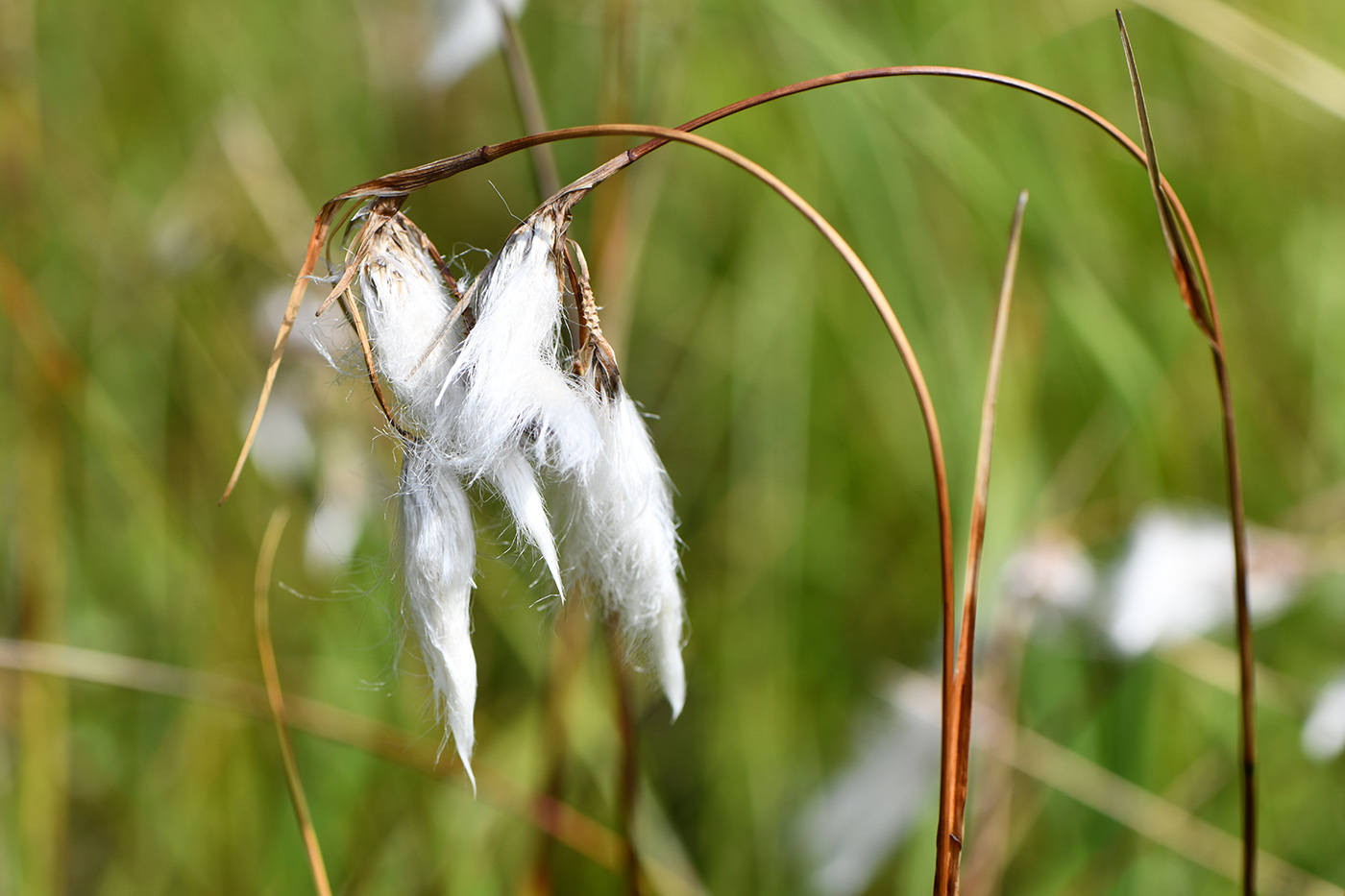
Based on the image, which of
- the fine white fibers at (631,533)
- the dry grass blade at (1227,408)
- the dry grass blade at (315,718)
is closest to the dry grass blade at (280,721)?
the dry grass blade at (315,718)

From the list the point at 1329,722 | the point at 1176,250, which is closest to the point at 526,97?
the point at 1176,250

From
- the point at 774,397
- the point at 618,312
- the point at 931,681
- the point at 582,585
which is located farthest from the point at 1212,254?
the point at 582,585

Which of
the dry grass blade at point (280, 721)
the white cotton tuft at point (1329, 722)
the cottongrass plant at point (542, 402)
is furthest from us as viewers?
the white cotton tuft at point (1329, 722)

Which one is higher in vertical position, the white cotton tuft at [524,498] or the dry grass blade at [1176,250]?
the dry grass blade at [1176,250]

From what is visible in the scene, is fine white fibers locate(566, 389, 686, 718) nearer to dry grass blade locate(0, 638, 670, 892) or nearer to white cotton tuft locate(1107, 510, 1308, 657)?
dry grass blade locate(0, 638, 670, 892)

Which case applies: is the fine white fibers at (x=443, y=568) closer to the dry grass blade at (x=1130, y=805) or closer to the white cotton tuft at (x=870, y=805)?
the dry grass blade at (x=1130, y=805)

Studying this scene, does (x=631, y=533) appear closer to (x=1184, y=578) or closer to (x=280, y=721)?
(x=280, y=721)
